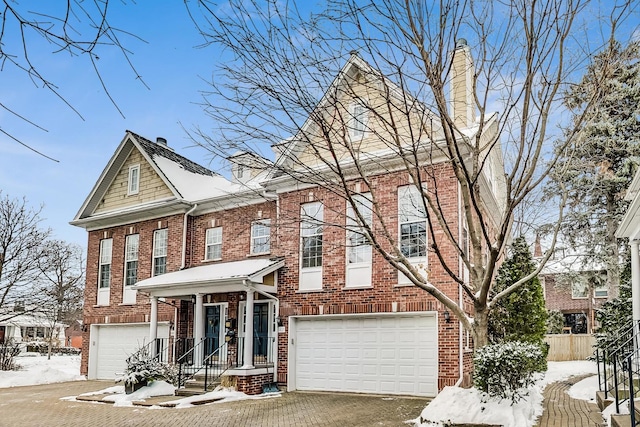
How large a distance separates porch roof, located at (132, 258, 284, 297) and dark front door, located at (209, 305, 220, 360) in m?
1.38

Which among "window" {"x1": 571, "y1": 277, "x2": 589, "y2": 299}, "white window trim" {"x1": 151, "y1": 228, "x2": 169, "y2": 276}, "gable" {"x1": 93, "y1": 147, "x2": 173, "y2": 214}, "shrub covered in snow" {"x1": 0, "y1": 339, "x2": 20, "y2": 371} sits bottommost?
"shrub covered in snow" {"x1": 0, "y1": 339, "x2": 20, "y2": 371}

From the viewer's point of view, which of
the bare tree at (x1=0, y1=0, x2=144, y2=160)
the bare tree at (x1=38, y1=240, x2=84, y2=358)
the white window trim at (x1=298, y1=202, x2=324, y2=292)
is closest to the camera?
the bare tree at (x1=0, y1=0, x2=144, y2=160)

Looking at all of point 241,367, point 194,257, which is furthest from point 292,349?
point 194,257

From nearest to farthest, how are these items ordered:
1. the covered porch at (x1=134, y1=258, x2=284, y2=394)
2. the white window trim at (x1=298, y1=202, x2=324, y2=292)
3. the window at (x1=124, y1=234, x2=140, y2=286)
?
the covered porch at (x1=134, y1=258, x2=284, y2=394) → the white window trim at (x1=298, y1=202, x2=324, y2=292) → the window at (x1=124, y1=234, x2=140, y2=286)

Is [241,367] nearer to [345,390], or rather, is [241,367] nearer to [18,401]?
[345,390]

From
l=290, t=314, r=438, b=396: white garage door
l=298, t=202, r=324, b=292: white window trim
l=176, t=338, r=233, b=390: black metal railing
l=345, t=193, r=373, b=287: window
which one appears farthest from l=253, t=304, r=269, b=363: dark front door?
l=345, t=193, r=373, b=287: window

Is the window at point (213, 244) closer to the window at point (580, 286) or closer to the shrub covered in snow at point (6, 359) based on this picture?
the shrub covered in snow at point (6, 359)

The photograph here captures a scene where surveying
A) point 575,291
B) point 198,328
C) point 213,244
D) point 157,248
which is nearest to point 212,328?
point 198,328

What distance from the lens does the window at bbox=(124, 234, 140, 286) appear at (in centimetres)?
2083

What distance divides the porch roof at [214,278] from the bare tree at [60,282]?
10.3 meters

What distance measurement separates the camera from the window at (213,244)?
19.2 m

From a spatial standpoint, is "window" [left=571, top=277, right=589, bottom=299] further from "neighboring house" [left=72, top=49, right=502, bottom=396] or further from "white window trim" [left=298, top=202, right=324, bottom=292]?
"white window trim" [left=298, top=202, right=324, bottom=292]

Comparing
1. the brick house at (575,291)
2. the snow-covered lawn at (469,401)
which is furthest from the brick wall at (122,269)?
the brick house at (575,291)

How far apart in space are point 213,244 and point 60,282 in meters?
19.2
